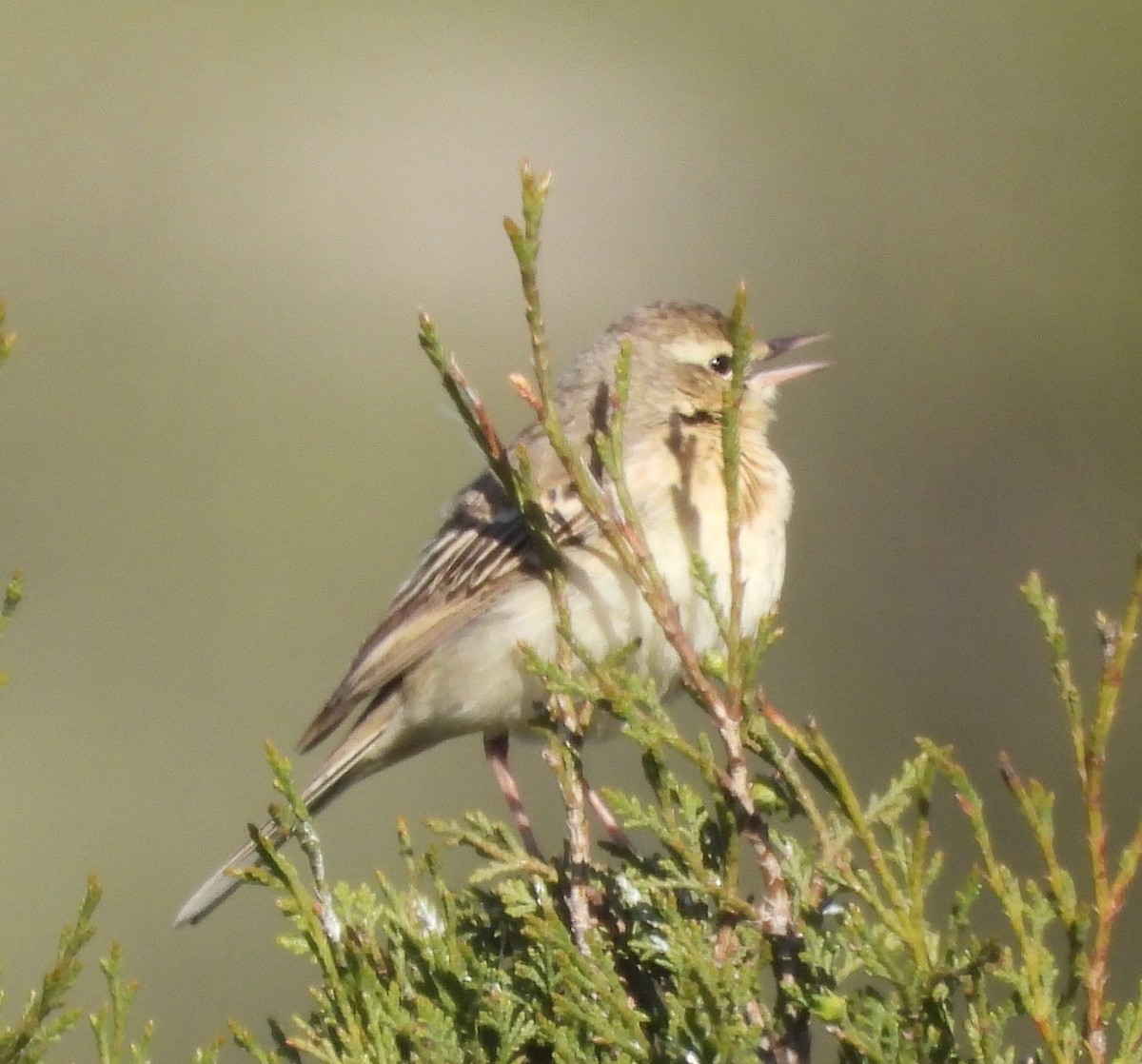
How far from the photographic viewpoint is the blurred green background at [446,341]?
23.9 ft

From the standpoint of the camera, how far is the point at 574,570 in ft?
11.5

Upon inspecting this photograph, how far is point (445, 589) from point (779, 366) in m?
1.01

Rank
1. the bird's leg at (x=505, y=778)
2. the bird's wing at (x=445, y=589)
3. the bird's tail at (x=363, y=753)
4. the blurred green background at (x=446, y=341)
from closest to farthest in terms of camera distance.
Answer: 1. the bird's leg at (x=505, y=778)
2. the bird's wing at (x=445, y=589)
3. the bird's tail at (x=363, y=753)
4. the blurred green background at (x=446, y=341)

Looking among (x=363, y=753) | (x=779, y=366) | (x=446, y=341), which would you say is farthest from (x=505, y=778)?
(x=446, y=341)

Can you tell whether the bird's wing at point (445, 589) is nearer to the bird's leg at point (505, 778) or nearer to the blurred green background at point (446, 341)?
the bird's leg at point (505, 778)

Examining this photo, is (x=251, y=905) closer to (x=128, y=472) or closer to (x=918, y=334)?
(x=128, y=472)

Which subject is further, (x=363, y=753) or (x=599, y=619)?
(x=363, y=753)

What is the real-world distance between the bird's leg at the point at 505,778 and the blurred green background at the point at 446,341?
94.3 inches

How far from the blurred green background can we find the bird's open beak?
2.53 meters

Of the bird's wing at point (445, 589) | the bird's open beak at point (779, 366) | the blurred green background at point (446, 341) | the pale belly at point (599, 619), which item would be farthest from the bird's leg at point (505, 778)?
the blurred green background at point (446, 341)

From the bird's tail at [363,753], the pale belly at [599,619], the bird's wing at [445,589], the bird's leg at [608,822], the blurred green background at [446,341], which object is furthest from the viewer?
the blurred green background at [446,341]

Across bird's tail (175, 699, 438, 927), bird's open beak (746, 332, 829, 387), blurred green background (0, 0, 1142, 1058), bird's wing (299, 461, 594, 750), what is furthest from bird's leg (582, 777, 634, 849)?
blurred green background (0, 0, 1142, 1058)

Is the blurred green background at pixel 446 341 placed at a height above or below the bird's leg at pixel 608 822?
above

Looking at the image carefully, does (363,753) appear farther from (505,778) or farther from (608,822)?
(608,822)
